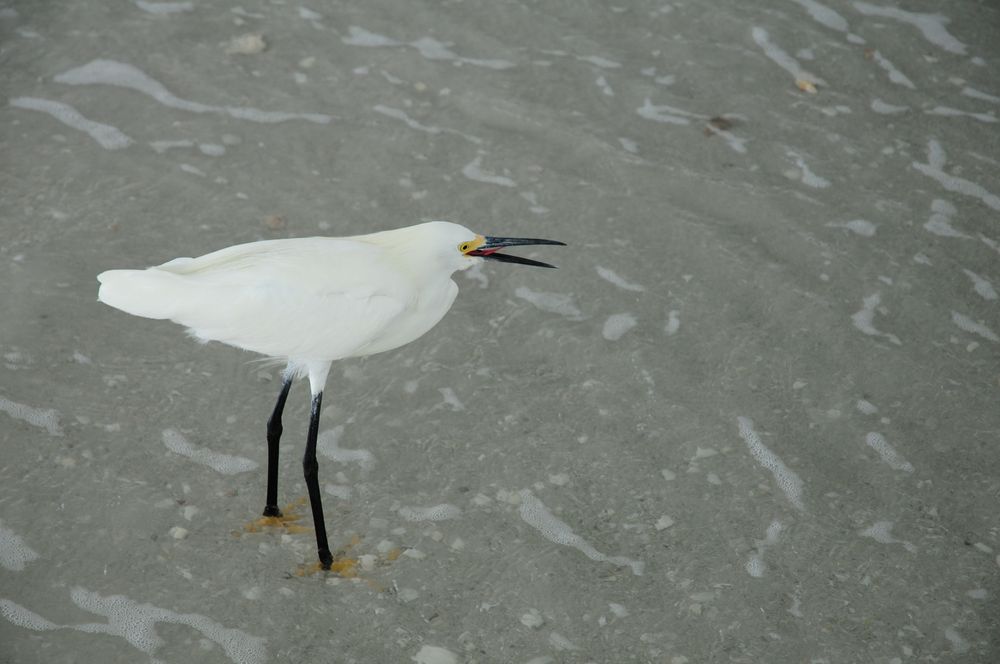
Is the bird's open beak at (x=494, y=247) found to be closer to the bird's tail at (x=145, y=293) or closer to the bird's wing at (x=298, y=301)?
the bird's wing at (x=298, y=301)

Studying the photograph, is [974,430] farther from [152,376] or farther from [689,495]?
[152,376]

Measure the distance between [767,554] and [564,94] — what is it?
3226mm

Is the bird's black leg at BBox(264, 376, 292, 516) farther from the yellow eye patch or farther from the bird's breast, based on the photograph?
the yellow eye patch

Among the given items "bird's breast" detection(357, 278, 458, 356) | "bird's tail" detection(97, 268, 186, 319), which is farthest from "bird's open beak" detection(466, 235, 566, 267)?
"bird's tail" detection(97, 268, 186, 319)

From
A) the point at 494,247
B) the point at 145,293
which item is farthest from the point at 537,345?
the point at 145,293

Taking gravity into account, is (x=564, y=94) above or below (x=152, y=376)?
above

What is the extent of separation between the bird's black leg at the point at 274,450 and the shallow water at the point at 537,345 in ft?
0.35

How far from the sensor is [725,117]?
6.15m

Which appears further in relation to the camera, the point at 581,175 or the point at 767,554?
the point at 581,175

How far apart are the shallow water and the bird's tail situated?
0.88m

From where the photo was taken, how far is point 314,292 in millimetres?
3455

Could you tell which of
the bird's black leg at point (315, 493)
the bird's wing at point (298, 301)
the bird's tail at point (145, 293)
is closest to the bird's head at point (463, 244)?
the bird's wing at point (298, 301)

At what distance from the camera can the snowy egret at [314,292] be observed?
135 inches

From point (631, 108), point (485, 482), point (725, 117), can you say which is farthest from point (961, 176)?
point (485, 482)
